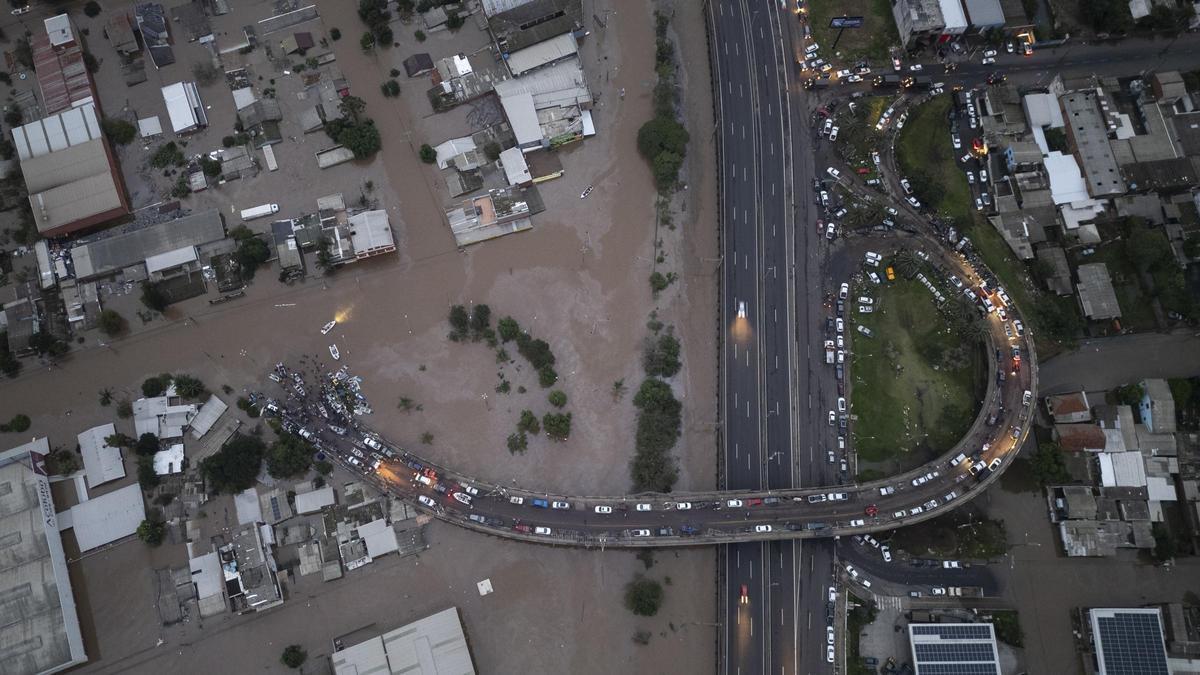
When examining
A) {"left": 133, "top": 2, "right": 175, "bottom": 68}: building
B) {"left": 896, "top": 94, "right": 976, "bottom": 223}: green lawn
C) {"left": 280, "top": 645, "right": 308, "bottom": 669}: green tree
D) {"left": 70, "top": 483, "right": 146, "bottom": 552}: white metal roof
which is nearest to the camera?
{"left": 280, "top": 645, "right": 308, "bottom": 669}: green tree

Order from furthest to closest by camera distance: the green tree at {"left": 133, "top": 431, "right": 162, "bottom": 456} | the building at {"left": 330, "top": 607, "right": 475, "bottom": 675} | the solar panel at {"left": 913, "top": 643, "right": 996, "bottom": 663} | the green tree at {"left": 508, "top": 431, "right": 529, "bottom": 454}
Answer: the green tree at {"left": 508, "top": 431, "right": 529, "bottom": 454} < the green tree at {"left": 133, "top": 431, "right": 162, "bottom": 456} < the building at {"left": 330, "top": 607, "right": 475, "bottom": 675} < the solar panel at {"left": 913, "top": 643, "right": 996, "bottom": 663}

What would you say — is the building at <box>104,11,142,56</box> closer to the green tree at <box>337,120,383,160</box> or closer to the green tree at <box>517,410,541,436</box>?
the green tree at <box>337,120,383,160</box>

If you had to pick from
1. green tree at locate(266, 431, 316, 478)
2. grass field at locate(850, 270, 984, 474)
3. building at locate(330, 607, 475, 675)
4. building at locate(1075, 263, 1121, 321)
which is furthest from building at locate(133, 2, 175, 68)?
building at locate(1075, 263, 1121, 321)

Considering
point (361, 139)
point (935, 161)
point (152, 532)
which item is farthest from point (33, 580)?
point (935, 161)

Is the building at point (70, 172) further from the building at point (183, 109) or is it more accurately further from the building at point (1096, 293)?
the building at point (1096, 293)

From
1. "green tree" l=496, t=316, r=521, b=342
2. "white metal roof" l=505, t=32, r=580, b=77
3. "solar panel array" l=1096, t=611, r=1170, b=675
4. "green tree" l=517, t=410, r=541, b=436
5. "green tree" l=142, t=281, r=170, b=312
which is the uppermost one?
"white metal roof" l=505, t=32, r=580, b=77

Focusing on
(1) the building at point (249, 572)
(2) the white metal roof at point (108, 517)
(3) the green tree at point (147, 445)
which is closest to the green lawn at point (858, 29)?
(1) the building at point (249, 572)

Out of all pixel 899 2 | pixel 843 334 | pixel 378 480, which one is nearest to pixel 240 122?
pixel 378 480
